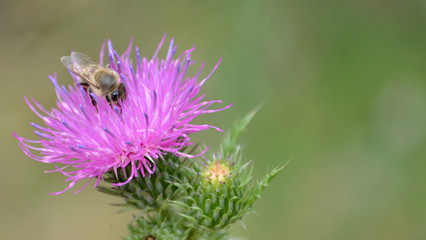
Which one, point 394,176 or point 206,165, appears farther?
point 394,176

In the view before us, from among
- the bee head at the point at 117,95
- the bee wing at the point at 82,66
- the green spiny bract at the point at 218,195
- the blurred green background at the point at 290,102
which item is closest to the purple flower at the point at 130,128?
the bee head at the point at 117,95

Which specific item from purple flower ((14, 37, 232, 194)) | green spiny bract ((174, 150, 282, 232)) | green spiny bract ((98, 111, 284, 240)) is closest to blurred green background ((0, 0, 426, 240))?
green spiny bract ((98, 111, 284, 240))

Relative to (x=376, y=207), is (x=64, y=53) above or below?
above

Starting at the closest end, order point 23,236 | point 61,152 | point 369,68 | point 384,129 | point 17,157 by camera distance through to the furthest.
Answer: point 61,152 < point 384,129 < point 369,68 < point 23,236 < point 17,157

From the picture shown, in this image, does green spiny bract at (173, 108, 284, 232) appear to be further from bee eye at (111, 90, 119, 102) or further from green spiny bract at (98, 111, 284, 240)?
bee eye at (111, 90, 119, 102)

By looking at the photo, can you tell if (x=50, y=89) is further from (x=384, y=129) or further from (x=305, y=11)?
(x=384, y=129)

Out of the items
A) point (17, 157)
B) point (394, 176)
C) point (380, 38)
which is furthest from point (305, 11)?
point (17, 157)

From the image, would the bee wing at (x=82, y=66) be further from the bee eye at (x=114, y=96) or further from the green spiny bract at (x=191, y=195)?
the green spiny bract at (x=191, y=195)
